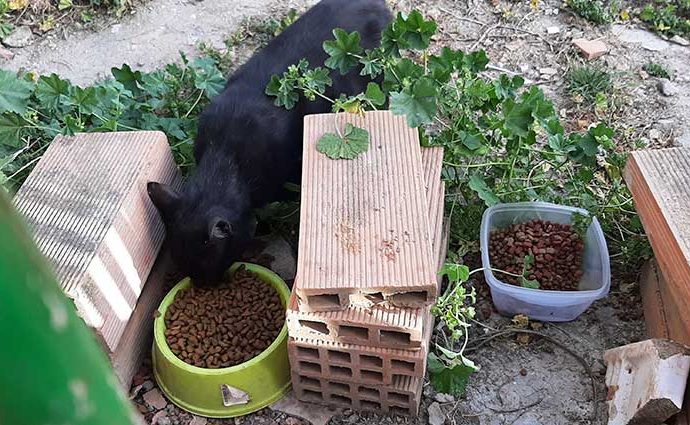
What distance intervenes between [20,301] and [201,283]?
2347mm

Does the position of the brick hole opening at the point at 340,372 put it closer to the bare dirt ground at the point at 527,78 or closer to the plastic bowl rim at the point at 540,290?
the bare dirt ground at the point at 527,78

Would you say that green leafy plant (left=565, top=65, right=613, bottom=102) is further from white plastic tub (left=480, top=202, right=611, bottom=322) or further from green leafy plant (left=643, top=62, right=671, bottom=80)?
white plastic tub (left=480, top=202, right=611, bottom=322)

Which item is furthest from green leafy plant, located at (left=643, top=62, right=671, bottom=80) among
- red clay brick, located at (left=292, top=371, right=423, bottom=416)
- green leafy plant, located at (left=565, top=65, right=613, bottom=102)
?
red clay brick, located at (left=292, top=371, right=423, bottom=416)

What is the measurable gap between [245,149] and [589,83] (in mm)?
1890

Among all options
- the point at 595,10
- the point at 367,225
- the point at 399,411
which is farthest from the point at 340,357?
the point at 595,10

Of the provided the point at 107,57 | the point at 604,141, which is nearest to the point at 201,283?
the point at 604,141

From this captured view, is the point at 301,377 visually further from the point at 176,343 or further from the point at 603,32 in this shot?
the point at 603,32

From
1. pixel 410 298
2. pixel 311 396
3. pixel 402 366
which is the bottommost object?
pixel 311 396

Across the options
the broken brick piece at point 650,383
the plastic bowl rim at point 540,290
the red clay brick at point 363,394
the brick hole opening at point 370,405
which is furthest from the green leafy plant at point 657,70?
the brick hole opening at point 370,405

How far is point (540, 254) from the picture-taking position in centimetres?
282

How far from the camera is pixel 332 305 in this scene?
7.17 feet

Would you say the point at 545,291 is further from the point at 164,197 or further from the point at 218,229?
the point at 164,197

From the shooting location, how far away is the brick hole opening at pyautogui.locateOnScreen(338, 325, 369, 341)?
225 cm

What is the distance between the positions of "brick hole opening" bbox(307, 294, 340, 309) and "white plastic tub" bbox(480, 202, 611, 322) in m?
0.76
